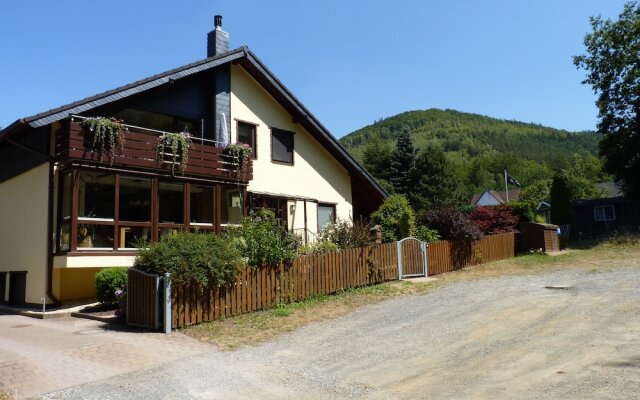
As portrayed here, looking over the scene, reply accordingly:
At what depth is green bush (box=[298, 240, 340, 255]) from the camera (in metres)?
16.0

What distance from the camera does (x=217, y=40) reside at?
21234 millimetres

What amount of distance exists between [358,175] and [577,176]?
83815 mm

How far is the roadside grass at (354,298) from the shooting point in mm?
11102

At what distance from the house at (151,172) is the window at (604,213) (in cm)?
2854

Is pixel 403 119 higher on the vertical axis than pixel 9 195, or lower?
higher

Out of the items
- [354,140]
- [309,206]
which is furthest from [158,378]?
[354,140]

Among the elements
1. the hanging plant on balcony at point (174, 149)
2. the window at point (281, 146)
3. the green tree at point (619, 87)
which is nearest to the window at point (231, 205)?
the hanging plant on balcony at point (174, 149)

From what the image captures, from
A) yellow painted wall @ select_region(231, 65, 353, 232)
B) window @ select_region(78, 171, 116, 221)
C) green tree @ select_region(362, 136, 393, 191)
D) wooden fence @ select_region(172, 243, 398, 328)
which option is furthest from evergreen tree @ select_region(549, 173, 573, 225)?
window @ select_region(78, 171, 116, 221)

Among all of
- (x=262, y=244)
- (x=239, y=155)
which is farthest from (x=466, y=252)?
(x=262, y=244)

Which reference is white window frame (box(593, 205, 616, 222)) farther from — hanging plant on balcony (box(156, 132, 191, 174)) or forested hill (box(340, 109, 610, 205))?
forested hill (box(340, 109, 610, 205))

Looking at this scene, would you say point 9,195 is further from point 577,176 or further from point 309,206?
point 577,176

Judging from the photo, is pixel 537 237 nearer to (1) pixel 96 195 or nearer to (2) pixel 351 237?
(2) pixel 351 237

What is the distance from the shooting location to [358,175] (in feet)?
80.5

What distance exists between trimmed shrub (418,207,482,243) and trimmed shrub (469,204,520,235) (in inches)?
167
